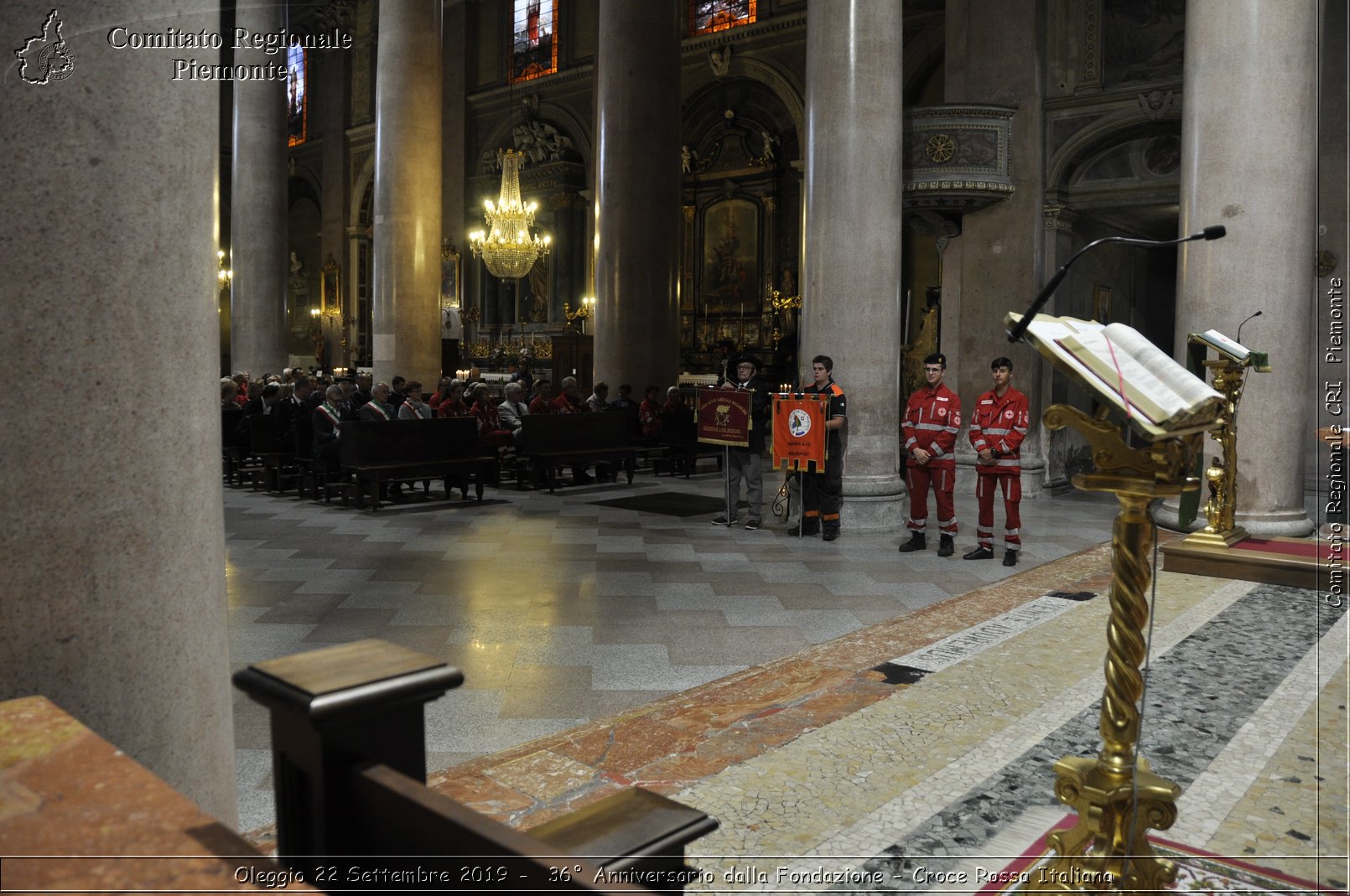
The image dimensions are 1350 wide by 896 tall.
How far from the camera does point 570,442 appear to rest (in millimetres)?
Result: 13102

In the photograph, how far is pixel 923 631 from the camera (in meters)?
6.05

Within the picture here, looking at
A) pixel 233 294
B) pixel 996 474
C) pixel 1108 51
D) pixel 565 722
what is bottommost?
pixel 565 722

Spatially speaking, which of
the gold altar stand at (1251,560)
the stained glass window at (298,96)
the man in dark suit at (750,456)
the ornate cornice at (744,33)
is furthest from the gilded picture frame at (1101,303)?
the stained glass window at (298,96)

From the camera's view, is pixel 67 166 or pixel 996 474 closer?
pixel 67 166

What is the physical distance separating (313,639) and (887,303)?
6.34 metres

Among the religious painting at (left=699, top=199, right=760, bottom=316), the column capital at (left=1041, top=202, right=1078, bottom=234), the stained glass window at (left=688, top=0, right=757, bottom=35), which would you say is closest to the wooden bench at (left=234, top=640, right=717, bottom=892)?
the column capital at (left=1041, top=202, right=1078, bottom=234)

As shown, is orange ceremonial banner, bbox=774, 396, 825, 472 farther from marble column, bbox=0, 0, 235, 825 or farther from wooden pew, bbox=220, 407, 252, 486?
wooden pew, bbox=220, 407, 252, 486

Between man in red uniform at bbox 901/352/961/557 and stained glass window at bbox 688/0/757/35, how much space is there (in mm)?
16054

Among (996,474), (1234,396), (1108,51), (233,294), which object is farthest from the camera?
(233,294)

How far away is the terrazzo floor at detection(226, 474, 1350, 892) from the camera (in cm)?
342

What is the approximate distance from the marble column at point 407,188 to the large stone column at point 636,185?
3.41m

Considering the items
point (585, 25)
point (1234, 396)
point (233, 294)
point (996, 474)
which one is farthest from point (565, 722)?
point (585, 25)

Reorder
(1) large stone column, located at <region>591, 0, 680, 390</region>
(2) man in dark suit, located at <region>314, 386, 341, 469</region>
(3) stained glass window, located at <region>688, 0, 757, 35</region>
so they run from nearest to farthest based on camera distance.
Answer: (2) man in dark suit, located at <region>314, 386, 341, 469</region> < (1) large stone column, located at <region>591, 0, 680, 390</region> < (3) stained glass window, located at <region>688, 0, 757, 35</region>

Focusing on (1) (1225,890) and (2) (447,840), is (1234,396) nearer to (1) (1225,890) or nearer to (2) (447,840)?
(1) (1225,890)
